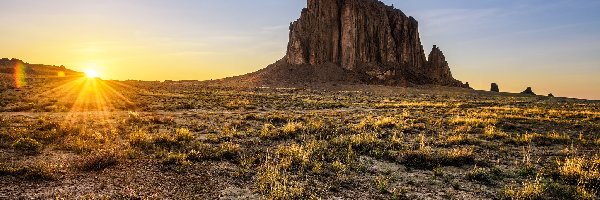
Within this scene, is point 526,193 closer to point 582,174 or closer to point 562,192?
point 562,192

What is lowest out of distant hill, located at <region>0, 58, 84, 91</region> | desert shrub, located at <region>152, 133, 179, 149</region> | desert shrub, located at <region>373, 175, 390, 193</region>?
desert shrub, located at <region>373, 175, 390, 193</region>

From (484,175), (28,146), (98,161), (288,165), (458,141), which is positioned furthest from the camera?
(458,141)

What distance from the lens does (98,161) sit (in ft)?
43.2

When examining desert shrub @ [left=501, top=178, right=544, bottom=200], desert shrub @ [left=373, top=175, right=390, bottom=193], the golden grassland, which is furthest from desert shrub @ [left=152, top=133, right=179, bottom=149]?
desert shrub @ [left=501, top=178, right=544, bottom=200]

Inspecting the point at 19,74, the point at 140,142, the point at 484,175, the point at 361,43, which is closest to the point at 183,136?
the point at 140,142

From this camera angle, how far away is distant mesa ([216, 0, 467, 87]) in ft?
433

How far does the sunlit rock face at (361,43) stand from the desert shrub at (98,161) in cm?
12007

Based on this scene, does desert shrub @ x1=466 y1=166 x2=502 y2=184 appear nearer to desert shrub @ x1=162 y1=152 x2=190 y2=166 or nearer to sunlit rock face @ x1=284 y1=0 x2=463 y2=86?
desert shrub @ x1=162 y1=152 x2=190 y2=166

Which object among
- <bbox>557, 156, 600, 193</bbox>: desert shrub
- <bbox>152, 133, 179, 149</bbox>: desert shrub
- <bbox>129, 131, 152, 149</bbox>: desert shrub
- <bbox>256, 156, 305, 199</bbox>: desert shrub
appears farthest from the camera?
<bbox>152, 133, 179, 149</bbox>: desert shrub

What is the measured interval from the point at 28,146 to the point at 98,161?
14.3ft

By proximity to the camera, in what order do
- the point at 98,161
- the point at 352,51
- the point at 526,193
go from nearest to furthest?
Answer: the point at 526,193 → the point at 98,161 → the point at 352,51

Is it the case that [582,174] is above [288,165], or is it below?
above

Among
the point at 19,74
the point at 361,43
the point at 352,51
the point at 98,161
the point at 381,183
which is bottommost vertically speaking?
the point at 381,183

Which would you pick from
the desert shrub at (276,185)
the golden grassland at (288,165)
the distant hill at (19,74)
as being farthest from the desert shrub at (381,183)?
the distant hill at (19,74)
